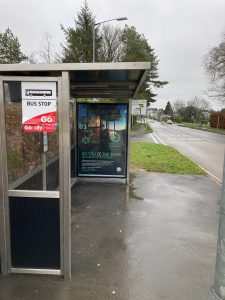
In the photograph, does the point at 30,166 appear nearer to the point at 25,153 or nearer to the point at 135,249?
the point at 25,153

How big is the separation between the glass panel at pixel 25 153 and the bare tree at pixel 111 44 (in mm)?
28341

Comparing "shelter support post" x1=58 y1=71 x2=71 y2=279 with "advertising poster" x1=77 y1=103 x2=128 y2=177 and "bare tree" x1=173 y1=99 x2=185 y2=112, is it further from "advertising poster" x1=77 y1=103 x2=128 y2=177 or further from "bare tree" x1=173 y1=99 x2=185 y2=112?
"bare tree" x1=173 y1=99 x2=185 y2=112

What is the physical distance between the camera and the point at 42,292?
10.2ft

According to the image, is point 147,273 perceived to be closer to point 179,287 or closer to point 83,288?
point 179,287

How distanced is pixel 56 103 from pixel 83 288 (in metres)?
2.07

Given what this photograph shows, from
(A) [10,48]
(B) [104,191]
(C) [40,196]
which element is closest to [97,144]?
(B) [104,191]

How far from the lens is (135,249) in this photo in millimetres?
4137

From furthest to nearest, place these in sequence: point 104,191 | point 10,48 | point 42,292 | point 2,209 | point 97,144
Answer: point 10,48
point 97,144
point 104,191
point 2,209
point 42,292

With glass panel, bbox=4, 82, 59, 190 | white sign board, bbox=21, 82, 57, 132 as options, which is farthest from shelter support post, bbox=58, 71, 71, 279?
glass panel, bbox=4, 82, 59, 190

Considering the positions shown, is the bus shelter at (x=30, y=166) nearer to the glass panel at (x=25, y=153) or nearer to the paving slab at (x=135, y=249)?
the glass panel at (x=25, y=153)

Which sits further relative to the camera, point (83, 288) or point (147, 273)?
point (147, 273)

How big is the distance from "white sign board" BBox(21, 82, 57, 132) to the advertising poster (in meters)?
4.17

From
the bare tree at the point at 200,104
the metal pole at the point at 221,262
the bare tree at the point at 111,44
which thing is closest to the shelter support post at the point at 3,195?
the metal pole at the point at 221,262

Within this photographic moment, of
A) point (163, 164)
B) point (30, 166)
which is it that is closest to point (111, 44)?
point (163, 164)
